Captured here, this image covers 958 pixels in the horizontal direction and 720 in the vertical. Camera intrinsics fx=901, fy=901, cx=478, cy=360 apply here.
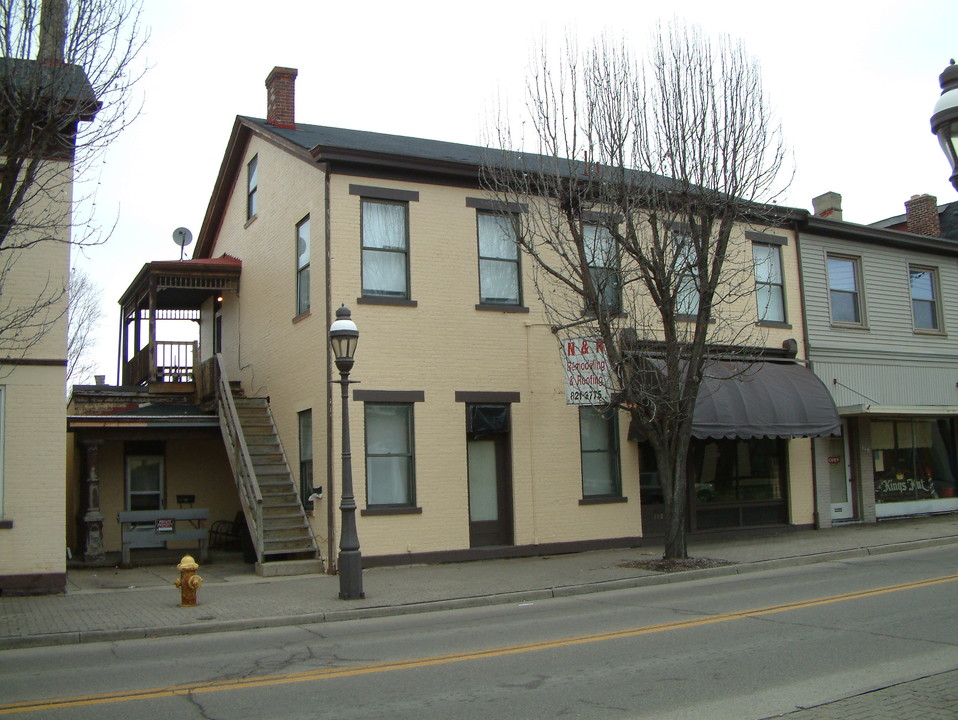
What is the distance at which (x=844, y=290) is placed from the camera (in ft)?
71.3

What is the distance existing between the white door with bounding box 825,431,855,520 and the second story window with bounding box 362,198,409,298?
36.1 ft

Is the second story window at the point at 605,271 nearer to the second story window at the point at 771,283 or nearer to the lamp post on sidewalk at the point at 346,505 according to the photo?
the lamp post on sidewalk at the point at 346,505

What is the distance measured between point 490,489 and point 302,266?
18.7 ft

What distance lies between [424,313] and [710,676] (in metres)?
10.2

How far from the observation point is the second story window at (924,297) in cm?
2315

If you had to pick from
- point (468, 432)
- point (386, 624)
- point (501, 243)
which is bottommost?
point (386, 624)

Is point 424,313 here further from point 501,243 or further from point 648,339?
point 648,339

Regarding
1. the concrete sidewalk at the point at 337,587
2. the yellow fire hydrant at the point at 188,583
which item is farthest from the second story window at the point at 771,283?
the yellow fire hydrant at the point at 188,583

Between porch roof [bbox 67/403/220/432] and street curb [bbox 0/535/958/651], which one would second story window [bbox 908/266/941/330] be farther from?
porch roof [bbox 67/403/220/432]

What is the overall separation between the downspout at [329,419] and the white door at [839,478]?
38.8 ft

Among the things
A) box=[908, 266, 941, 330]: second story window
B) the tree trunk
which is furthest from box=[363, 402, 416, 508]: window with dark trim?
box=[908, 266, 941, 330]: second story window

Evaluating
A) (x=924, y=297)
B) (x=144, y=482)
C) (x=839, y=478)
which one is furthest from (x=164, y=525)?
(x=924, y=297)

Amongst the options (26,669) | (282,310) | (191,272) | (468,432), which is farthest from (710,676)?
(191,272)

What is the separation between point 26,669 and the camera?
8.79m
